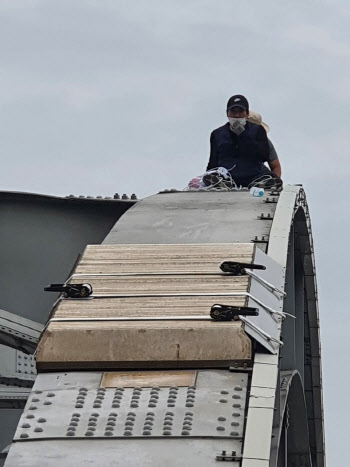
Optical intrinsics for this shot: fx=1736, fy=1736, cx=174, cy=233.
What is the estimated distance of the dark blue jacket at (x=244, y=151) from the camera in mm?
24703

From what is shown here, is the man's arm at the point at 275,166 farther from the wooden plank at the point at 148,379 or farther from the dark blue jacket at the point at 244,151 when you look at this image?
the wooden plank at the point at 148,379

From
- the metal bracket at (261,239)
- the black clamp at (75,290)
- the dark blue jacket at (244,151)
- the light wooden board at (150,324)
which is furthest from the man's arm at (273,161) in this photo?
the black clamp at (75,290)

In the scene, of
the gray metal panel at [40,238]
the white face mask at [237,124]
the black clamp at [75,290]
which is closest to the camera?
the black clamp at [75,290]

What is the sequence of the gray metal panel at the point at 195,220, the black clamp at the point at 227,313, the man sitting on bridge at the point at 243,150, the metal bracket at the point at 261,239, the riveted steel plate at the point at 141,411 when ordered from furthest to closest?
the man sitting on bridge at the point at 243,150 → the gray metal panel at the point at 195,220 → the metal bracket at the point at 261,239 → the black clamp at the point at 227,313 → the riveted steel plate at the point at 141,411

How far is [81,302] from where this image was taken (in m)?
17.8

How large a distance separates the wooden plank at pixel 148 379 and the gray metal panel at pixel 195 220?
356cm

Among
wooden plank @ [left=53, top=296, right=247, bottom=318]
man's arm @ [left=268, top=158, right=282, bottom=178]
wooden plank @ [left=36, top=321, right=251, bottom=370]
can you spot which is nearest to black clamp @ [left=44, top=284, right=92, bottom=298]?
wooden plank @ [left=53, top=296, right=247, bottom=318]

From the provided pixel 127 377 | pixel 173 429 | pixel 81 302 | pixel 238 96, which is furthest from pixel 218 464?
pixel 238 96

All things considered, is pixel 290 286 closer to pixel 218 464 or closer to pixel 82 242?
pixel 82 242

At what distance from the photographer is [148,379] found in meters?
16.5

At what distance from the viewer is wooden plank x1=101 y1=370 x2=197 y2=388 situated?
16.4 m

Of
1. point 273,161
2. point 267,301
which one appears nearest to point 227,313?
point 267,301

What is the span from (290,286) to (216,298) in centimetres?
538

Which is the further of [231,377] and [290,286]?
[290,286]
